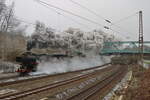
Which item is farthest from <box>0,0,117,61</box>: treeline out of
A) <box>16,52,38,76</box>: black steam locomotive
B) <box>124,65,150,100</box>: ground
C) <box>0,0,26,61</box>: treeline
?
<box>124,65,150,100</box>: ground

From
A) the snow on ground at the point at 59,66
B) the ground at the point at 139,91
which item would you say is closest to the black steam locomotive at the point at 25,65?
the snow on ground at the point at 59,66

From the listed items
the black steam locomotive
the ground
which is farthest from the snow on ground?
the ground

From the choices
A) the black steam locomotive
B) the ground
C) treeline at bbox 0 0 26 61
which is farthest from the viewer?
treeline at bbox 0 0 26 61

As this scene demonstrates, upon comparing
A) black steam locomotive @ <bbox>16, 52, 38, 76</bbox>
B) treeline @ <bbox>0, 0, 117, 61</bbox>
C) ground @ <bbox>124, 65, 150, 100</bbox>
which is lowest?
ground @ <bbox>124, 65, 150, 100</bbox>

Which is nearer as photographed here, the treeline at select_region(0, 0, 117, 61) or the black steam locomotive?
the black steam locomotive

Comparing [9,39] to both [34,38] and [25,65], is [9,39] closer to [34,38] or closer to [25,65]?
[25,65]

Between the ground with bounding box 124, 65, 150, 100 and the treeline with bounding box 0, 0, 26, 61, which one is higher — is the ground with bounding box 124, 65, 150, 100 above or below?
below

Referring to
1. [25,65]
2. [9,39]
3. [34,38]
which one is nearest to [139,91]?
[25,65]

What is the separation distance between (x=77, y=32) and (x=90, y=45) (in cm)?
1049

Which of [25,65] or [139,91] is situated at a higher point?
[25,65]

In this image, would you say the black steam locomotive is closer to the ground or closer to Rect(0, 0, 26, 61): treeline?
Rect(0, 0, 26, 61): treeline

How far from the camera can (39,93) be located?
15.3m

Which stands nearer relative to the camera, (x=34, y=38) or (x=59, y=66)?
(x=59, y=66)

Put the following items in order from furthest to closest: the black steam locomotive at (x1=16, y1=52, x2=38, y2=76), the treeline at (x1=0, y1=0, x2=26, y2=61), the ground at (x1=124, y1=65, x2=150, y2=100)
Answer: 1. the treeline at (x1=0, y1=0, x2=26, y2=61)
2. the black steam locomotive at (x1=16, y1=52, x2=38, y2=76)
3. the ground at (x1=124, y1=65, x2=150, y2=100)
